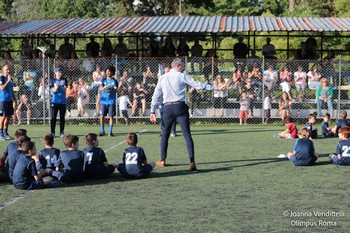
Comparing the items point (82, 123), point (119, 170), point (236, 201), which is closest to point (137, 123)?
point (82, 123)

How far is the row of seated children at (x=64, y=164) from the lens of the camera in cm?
998

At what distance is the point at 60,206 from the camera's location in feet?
29.2

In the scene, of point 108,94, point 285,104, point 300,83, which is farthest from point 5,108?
point 300,83

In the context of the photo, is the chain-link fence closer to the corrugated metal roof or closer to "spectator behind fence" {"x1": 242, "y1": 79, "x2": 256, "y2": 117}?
"spectator behind fence" {"x1": 242, "y1": 79, "x2": 256, "y2": 117}

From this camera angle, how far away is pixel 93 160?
1081 centimetres

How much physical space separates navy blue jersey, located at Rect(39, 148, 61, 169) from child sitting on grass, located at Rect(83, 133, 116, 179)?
49cm

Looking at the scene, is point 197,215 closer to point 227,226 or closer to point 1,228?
point 227,226

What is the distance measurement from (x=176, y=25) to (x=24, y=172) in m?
17.4

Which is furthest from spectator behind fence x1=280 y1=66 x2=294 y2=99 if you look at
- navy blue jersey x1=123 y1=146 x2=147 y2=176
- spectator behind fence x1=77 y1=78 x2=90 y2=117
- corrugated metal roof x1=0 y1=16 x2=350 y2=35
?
navy blue jersey x1=123 y1=146 x2=147 y2=176

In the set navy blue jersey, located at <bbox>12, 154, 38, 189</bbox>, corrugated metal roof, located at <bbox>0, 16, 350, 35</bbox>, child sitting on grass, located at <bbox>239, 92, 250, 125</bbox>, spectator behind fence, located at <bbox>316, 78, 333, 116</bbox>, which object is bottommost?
navy blue jersey, located at <bbox>12, 154, 38, 189</bbox>

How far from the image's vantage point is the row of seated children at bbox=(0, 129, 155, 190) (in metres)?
9.98

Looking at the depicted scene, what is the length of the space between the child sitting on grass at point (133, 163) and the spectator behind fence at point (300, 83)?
43.6 feet

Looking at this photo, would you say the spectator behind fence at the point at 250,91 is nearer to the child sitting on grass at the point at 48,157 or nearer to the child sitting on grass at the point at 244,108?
the child sitting on grass at the point at 244,108

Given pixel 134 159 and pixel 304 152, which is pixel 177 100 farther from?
pixel 304 152
